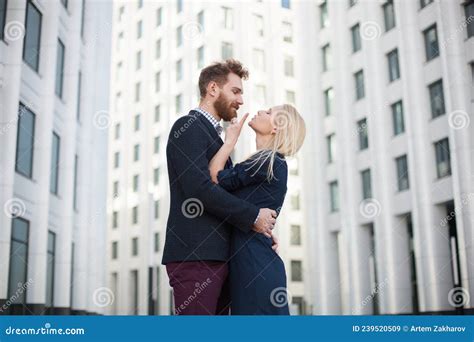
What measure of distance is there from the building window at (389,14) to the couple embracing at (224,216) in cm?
2984

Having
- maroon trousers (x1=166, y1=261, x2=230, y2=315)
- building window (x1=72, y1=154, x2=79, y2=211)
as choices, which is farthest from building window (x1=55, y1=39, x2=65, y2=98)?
maroon trousers (x1=166, y1=261, x2=230, y2=315)

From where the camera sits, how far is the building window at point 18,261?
58.6 ft

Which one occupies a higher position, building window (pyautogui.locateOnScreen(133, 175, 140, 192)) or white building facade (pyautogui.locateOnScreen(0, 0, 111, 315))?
building window (pyautogui.locateOnScreen(133, 175, 140, 192))

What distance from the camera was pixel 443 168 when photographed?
91.7 ft

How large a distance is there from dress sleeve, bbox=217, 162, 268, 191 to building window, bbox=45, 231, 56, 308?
61.7 ft

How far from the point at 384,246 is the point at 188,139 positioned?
2805cm

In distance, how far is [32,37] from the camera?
65.4ft

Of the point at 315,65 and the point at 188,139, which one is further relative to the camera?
the point at 315,65

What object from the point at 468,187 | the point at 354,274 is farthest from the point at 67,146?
the point at 354,274

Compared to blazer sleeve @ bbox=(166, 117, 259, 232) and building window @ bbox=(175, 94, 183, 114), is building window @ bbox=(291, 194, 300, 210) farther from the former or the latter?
blazer sleeve @ bbox=(166, 117, 259, 232)

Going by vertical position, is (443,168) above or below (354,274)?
above

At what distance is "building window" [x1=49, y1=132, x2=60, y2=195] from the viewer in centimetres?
2228

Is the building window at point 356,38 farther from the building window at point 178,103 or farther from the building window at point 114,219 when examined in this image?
the building window at point 114,219
